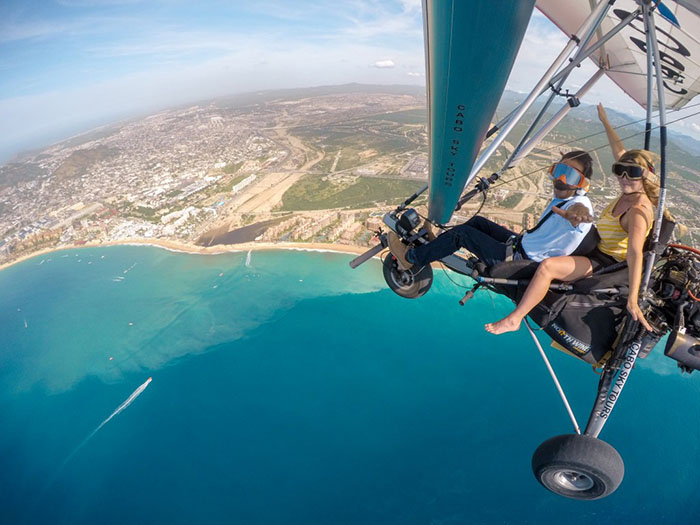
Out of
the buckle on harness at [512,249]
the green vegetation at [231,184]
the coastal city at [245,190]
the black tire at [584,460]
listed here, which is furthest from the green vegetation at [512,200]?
the green vegetation at [231,184]

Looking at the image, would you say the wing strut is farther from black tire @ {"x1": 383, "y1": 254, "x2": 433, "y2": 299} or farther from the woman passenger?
black tire @ {"x1": 383, "y1": 254, "x2": 433, "y2": 299}

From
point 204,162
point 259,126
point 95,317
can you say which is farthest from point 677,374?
point 259,126

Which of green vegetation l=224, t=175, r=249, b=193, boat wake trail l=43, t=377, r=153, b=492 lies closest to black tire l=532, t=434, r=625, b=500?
boat wake trail l=43, t=377, r=153, b=492

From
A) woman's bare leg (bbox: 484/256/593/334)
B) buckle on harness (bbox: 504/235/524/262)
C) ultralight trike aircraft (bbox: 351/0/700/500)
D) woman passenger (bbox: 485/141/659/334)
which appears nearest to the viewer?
ultralight trike aircraft (bbox: 351/0/700/500)

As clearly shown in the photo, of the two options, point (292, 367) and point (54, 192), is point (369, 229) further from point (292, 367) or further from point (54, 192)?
point (54, 192)

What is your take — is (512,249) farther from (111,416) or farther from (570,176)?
(111,416)
